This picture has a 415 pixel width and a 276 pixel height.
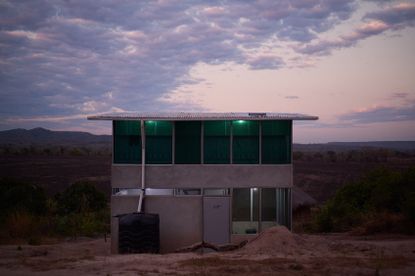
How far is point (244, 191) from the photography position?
17.2 m

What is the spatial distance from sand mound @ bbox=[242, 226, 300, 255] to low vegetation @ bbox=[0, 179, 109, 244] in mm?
9001

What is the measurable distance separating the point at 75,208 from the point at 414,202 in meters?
18.7

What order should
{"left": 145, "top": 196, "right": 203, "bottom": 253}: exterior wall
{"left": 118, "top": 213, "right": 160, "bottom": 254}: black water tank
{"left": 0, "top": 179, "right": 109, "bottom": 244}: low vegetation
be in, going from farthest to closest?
{"left": 0, "top": 179, "right": 109, "bottom": 244}: low vegetation
{"left": 145, "top": 196, "right": 203, "bottom": 253}: exterior wall
{"left": 118, "top": 213, "right": 160, "bottom": 254}: black water tank

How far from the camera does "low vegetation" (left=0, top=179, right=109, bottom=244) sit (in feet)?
70.0

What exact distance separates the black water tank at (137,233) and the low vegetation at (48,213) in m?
5.22

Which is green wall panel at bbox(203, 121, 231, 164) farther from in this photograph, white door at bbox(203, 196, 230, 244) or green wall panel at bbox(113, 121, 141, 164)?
green wall panel at bbox(113, 121, 141, 164)

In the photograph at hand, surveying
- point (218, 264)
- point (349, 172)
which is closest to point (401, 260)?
point (218, 264)

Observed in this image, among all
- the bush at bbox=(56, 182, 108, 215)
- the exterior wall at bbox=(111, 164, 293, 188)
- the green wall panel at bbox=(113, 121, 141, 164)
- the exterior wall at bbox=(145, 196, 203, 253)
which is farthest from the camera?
the bush at bbox=(56, 182, 108, 215)

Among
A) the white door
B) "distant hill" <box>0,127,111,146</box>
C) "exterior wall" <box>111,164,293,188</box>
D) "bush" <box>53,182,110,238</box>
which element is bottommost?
"bush" <box>53,182,110,238</box>

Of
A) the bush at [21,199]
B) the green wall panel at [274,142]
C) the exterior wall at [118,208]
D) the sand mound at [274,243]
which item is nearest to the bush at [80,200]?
the bush at [21,199]

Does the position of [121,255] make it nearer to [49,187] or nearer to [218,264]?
[218,264]

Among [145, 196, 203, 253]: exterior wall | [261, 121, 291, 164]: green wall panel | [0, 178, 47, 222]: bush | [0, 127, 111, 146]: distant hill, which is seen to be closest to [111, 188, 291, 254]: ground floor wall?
[145, 196, 203, 253]: exterior wall

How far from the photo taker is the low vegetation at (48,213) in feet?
70.0

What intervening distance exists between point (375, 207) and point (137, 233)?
44.8ft
